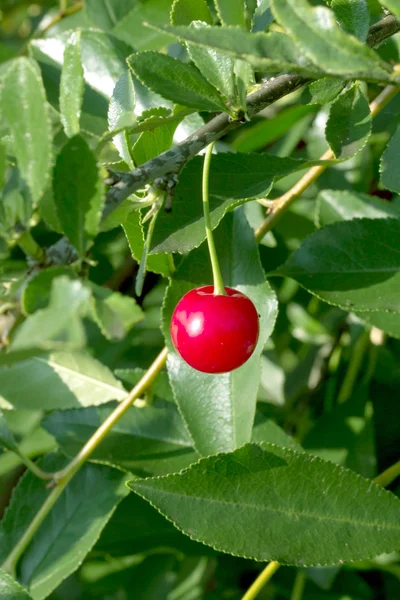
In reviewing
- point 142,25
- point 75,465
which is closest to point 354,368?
point 75,465

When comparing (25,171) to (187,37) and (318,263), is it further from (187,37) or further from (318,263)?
(318,263)

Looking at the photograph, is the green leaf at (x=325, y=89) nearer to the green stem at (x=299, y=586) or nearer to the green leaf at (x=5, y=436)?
the green leaf at (x=5, y=436)

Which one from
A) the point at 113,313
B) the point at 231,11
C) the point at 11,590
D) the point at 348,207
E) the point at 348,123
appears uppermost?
the point at 231,11

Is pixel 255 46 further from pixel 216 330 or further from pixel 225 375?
pixel 225 375

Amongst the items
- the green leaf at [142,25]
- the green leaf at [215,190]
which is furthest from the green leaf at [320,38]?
the green leaf at [142,25]

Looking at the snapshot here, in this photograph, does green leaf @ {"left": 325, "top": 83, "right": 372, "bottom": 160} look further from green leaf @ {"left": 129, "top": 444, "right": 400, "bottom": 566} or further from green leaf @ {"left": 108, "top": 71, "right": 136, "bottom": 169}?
green leaf @ {"left": 129, "top": 444, "right": 400, "bottom": 566}

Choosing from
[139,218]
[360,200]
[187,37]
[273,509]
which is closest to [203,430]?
[273,509]
